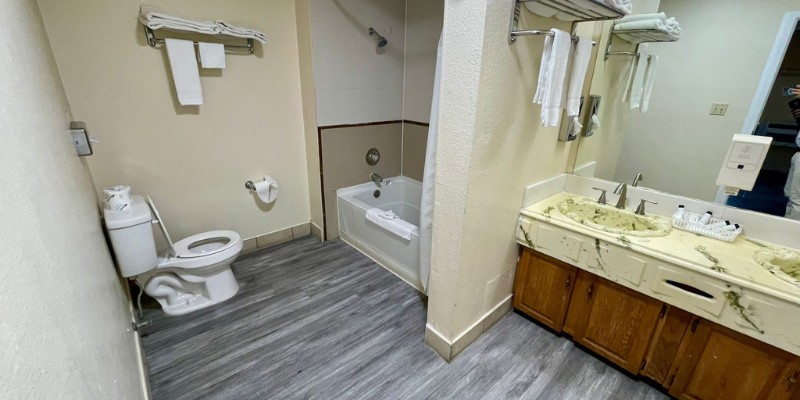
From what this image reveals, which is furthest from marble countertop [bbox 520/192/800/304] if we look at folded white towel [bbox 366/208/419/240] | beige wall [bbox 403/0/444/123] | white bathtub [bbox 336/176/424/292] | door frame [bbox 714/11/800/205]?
beige wall [bbox 403/0/444/123]

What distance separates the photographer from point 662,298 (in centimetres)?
148

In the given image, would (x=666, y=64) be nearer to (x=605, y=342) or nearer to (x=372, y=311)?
(x=605, y=342)

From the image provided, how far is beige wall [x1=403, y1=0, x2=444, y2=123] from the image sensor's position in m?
2.73

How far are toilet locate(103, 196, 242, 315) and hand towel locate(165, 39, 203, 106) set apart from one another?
2.30 ft

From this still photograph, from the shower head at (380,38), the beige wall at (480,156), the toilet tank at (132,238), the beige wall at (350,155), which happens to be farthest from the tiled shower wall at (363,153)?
the beige wall at (480,156)

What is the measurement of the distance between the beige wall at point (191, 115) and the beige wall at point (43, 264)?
675 mm

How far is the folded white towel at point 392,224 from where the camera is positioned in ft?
7.66

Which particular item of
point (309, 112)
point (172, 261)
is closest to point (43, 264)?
point (172, 261)

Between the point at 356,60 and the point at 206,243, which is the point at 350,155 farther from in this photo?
the point at 206,243

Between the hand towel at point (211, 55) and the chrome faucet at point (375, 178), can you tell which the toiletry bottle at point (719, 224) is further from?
the hand towel at point (211, 55)

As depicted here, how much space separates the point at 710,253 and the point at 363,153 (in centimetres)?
242

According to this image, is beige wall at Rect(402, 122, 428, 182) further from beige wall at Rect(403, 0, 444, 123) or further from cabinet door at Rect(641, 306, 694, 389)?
cabinet door at Rect(641, 306, 694, 389)

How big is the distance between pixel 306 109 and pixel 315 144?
0.97ft

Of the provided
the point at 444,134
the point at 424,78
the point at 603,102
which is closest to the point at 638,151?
the point at 603,102
